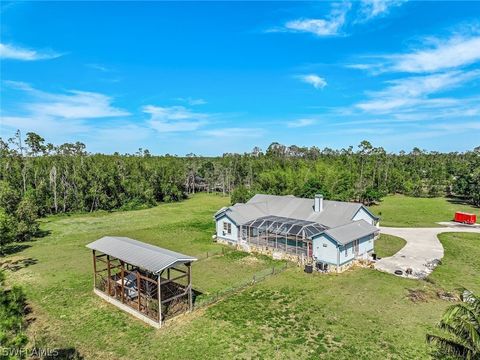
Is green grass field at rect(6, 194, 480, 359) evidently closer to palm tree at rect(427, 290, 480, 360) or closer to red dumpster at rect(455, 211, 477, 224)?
palm tree at rect(427, 290, 480, 360)

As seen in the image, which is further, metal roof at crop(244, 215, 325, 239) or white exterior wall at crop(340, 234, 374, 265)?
metal roof at crop(244, 215, 325, 239)

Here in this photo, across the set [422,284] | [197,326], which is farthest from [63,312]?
[422,284]

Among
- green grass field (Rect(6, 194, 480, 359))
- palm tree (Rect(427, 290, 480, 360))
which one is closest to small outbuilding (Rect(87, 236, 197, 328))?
green grass field (Rect(6, 194, 480, 359))

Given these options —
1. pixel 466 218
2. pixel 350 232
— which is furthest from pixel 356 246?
pixel 466 218

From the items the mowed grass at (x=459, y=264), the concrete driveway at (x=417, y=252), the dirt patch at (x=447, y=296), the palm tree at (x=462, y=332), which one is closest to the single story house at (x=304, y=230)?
the concrete driveway at (x=417, y=252)

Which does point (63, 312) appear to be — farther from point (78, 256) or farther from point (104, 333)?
point (78, 256)

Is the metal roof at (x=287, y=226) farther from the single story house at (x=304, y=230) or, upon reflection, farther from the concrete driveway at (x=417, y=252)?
the concrete driveway at (x=417, y=252)
